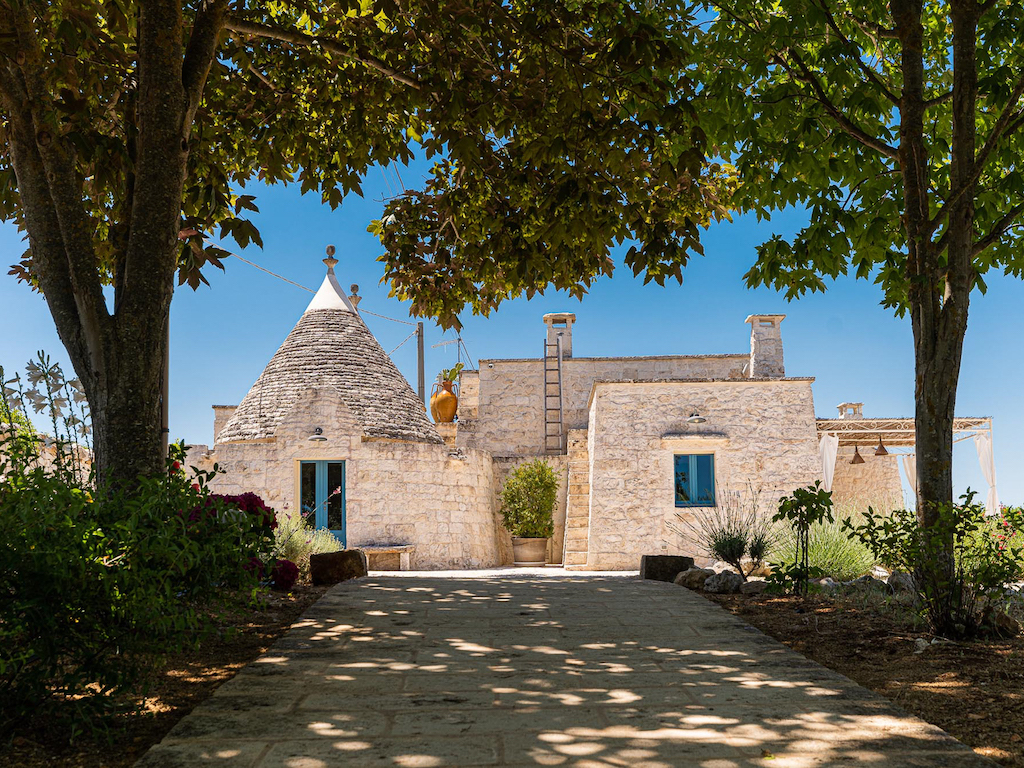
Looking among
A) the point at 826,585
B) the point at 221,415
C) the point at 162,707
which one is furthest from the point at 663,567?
the point at 221,415

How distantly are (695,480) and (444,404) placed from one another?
29.1 feet

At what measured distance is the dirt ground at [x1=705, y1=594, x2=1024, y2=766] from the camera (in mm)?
3721

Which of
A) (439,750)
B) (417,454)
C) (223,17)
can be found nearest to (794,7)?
(223,17)

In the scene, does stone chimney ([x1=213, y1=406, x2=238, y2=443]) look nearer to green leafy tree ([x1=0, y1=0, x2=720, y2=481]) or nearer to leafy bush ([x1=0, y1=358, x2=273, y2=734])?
green leafy tree ([x1=0, y1=0, x2=720, y2=481])

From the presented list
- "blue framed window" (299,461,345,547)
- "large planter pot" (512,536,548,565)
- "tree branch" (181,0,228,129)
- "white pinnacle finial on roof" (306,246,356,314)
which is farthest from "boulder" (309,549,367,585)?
"white pinnacle finial on roof" (306,246,356,314)

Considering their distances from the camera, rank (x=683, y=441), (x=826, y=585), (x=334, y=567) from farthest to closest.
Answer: (x=683, y=441), (x=334, y=567), (x=826, y=585)

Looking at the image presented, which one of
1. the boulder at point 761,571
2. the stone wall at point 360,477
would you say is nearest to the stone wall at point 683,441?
the stone wall at point 360,477

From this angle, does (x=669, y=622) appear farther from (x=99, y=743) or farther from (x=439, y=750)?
(x=99, y=743)

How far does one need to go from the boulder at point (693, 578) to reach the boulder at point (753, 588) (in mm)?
378

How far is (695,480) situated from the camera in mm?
16250

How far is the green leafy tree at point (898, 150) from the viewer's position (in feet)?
18.5

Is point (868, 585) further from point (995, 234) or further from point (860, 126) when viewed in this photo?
point (860, 126)

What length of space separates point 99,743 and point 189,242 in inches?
205

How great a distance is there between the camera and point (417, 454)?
55.1 ft
